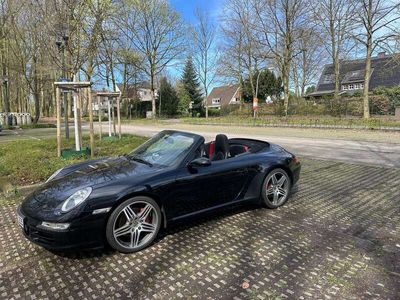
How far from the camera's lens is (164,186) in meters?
3.71

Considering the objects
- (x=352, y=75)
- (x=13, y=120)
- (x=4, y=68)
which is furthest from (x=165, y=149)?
(x=352, y=75)

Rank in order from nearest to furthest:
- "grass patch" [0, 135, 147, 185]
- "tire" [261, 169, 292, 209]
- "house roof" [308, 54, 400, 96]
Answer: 1. "tire" [261, 169, 292, 209]
2. "grass patch" [0, 135, 147, 185]
3. "house roof" [308, 54, 400, 96]

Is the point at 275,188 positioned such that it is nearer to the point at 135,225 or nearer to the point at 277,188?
the point at 277,188

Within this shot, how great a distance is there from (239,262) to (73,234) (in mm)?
1630

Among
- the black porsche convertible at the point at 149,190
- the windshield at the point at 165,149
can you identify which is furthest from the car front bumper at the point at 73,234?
the windshield at the point at 165,149

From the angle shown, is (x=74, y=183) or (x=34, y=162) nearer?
(x=74, y=183)

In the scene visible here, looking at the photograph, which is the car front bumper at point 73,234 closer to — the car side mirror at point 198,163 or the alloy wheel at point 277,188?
the car side mirror at point 198,163

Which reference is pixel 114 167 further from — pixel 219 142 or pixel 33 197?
pixel 219 142

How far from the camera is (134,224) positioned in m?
3.53

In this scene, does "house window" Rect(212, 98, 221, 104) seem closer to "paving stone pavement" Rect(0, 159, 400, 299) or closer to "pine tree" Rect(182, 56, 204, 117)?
"pine tree" Rect(182, 56, 204, 117)

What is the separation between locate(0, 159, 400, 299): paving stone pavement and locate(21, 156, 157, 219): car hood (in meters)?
0.54

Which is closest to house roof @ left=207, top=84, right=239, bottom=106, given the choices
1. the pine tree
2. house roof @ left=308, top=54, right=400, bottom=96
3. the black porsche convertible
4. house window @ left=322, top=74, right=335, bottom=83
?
the pine tree

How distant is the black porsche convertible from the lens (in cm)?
322

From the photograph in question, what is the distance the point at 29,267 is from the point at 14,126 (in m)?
25.4
